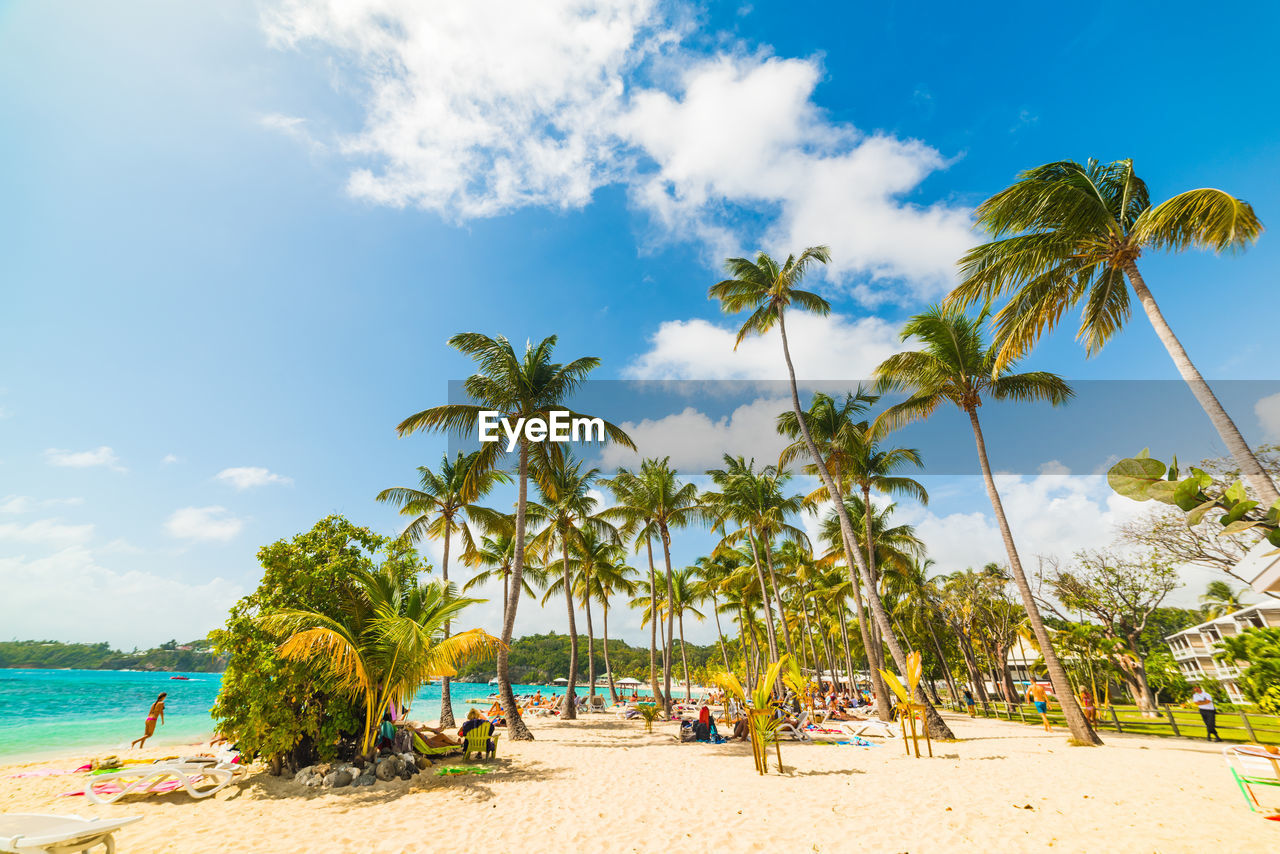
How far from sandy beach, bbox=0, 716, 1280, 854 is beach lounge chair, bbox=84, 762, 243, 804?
206 millimetres

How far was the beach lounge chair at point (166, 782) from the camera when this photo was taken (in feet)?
25.8

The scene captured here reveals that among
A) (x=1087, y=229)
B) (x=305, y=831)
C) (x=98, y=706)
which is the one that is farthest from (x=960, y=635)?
(x=98, y=706)

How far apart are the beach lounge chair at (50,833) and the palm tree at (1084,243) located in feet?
49.3

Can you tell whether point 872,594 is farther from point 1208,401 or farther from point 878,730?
point 1208,401

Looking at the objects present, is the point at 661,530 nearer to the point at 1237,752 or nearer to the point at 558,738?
the point at 558,738

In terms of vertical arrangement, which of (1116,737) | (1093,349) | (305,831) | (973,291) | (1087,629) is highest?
(973,291)

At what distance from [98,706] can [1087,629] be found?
197ft

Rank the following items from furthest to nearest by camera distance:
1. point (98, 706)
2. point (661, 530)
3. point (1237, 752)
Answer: point (98, 706)
point (661, 530)
point (1237, 752)

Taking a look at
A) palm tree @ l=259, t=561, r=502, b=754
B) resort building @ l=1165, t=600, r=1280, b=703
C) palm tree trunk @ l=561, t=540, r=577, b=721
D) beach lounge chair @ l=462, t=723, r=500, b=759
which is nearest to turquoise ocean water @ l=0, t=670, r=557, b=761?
palm tree @ l=259, t=561, r=502, b=754

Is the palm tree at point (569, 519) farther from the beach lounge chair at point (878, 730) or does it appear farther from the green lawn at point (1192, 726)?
the green lawn at point (1192, 726)

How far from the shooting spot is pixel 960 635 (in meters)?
29.7

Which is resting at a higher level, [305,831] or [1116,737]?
[1116,737]

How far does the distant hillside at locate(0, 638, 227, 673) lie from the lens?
10025 centimetres

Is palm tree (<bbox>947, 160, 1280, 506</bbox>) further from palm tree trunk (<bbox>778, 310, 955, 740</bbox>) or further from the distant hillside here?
the distant hillside
